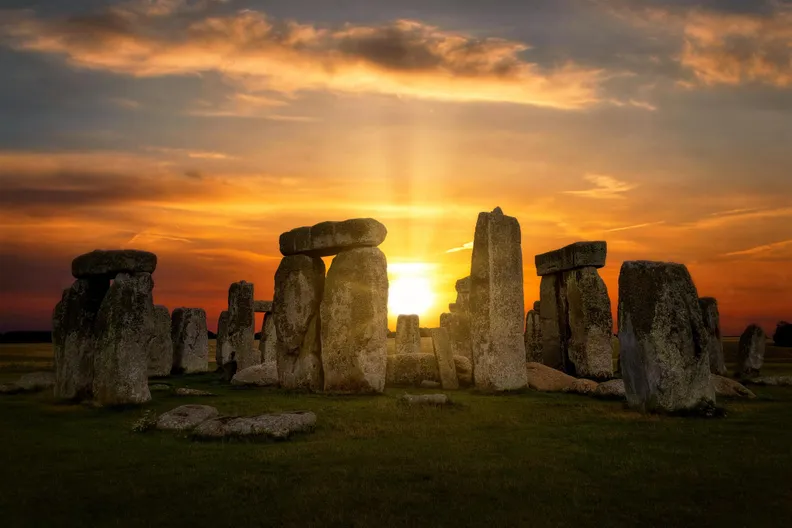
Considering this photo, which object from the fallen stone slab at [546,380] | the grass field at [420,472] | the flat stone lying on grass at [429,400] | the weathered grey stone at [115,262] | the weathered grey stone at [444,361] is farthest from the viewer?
the weathered grey stone at [444,361]

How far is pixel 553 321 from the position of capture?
76.9 ft

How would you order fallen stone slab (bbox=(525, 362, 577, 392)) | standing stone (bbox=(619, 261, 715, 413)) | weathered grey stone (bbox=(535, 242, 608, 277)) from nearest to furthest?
standing stone (bbox=(619, 261, 715, 413))
fallen stone slab (bbox=(525, 362, 577, 392))
weathered grey stone (bbox=(535, 242, 608, 277))

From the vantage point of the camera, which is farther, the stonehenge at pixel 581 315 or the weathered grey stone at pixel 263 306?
the weathered grey stone at pixel 263 306

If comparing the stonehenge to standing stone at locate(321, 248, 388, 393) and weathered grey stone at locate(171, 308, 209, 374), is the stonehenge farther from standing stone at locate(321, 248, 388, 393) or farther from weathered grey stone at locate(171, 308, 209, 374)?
weathered grey stone at locate(171, 308, 209, 374)

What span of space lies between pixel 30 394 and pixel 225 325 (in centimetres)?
878

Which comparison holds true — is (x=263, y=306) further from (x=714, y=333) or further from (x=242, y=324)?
(x=714, y=333)

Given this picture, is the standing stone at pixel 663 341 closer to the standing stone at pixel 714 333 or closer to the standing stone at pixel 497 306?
the standing stone at pixel 497 306

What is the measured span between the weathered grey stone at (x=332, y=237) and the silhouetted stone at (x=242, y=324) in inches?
227

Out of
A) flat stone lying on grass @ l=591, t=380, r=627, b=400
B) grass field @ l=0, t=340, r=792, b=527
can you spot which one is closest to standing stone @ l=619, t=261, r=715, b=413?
grass field @ l=0, t=340, r=792, b=527

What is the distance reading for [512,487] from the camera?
306 inches

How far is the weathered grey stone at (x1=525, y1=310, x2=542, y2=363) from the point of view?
27.3 meters

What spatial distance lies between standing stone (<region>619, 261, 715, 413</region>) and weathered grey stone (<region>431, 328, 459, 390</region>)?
5.98 meters

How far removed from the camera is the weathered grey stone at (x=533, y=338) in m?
27.3

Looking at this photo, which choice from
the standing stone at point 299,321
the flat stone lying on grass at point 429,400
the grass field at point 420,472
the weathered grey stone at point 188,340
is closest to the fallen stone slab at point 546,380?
the flat stone lying on grass at point 429,400
